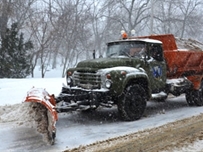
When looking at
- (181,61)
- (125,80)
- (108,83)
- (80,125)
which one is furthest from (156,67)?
(80,125)

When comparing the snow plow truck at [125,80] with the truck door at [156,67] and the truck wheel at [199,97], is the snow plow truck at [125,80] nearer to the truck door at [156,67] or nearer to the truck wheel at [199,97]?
the truck door at [156,67]

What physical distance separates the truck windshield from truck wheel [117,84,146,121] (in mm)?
1075

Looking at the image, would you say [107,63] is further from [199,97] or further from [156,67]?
[199,97]

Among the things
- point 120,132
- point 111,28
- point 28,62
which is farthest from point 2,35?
point 111,28

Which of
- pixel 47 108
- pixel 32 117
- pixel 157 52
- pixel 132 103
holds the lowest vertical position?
pixel 32 117

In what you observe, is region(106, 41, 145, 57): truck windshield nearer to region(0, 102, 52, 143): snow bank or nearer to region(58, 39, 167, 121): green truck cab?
region(58, 39, 167, 121): green truck cab

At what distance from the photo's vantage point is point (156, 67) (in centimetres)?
855

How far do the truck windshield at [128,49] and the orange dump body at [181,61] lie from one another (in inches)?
A: 48.3

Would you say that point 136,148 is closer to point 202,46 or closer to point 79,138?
point 79,138

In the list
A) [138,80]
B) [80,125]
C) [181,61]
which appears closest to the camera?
[80,125]

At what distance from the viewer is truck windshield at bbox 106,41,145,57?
847cm

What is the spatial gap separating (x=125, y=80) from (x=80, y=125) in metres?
1.52

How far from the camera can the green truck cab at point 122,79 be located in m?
7.27

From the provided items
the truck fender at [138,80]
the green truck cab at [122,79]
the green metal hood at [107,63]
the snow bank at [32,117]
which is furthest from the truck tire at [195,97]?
the snow bank at [32,117]
